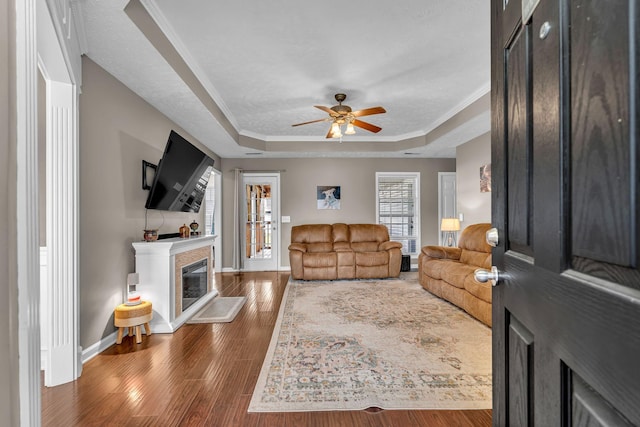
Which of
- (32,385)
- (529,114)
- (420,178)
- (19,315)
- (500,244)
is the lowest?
(32,385)

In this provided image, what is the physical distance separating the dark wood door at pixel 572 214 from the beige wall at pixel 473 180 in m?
4.18

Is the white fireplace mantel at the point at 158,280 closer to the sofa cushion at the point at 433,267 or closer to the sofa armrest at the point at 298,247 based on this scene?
the sofa armrest at the point at 298,247

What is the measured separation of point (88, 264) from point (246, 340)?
1.41 m

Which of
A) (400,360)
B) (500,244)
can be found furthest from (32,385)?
(400,360)

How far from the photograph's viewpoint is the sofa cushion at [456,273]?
11.1 feet

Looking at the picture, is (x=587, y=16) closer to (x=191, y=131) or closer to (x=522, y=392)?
(x=522, y=392)

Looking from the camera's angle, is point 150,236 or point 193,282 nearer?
point 150,236

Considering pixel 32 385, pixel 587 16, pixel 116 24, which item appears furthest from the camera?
pixel 116 24

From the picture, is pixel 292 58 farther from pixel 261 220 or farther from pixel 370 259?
pixel 261 220

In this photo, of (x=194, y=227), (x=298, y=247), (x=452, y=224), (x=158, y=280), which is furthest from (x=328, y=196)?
(x=158, y=280)

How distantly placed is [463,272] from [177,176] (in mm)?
3420

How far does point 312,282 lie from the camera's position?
4.98 metres

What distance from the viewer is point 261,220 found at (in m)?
6.24

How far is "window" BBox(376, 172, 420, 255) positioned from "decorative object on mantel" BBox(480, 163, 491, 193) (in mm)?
1761
